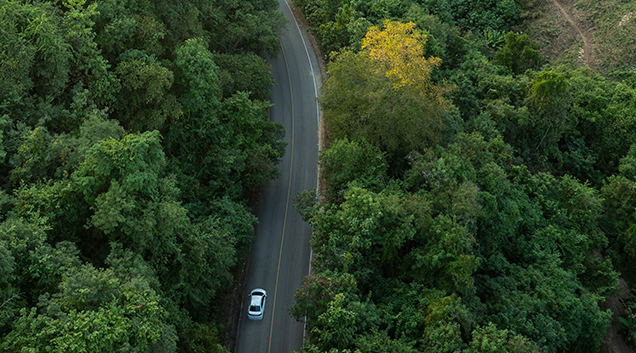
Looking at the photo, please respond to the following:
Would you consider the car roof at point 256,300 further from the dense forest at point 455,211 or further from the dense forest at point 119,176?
the dense forest at point 455,211

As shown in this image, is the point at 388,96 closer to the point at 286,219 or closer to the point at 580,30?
the point at 286,219

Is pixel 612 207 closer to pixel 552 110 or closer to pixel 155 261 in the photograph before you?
pixel 552 110

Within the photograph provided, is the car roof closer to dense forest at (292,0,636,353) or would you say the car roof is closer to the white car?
the white car

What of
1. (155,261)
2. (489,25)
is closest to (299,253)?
(155,261)

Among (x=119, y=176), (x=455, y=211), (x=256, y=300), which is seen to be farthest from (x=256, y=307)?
(x=455, y=211)

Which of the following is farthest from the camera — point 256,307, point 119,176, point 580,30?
point 580,30

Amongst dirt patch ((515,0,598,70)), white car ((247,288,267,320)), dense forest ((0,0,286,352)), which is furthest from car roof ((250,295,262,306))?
dirt patch ((515,0,598,70))

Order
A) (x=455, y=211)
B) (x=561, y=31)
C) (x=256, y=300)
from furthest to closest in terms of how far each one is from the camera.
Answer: (x=561, y=31), (x=256, y=300), (x=455, y=211)
